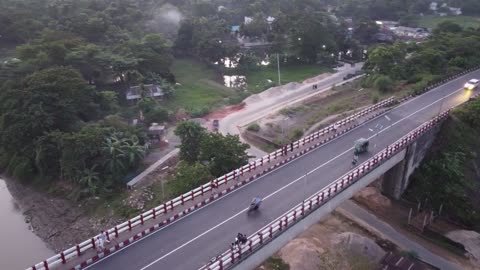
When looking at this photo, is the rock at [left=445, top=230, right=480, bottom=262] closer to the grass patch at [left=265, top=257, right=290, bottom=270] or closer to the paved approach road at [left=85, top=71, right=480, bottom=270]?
the paved approach road at [left=85, top=71, right=480, bottom=270]

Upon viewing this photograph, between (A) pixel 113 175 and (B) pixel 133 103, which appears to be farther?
(B) pixel 133 103

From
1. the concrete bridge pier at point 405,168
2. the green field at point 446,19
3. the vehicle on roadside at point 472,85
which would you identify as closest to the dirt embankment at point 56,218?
the concrete bridge pier at point 405,168

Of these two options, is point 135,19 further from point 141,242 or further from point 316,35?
point 141,242

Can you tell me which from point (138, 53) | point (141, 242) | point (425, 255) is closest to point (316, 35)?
point (138, 53)

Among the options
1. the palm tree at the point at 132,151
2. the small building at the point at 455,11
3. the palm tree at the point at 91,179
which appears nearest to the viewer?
the palm tree at the point at 91,179

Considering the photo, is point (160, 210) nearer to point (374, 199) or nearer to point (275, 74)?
point (374, 199)

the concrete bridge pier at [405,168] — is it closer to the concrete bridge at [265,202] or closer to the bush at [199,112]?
the concrete bridge at [265,202]

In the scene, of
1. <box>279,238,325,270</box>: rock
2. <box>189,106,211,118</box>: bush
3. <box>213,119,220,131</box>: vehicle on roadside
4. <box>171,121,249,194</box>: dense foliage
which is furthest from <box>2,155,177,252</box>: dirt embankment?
<box>189,106,211,118</box>: bush
